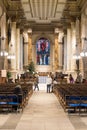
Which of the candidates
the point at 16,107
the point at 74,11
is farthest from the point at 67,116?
the point at 74,11

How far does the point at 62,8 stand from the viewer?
41219mm

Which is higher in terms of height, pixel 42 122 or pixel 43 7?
pixel 43 7

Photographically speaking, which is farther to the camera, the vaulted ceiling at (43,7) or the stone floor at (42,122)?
the vaulted ceiling at (43,7)

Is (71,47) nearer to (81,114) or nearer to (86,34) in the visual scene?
(86,34)

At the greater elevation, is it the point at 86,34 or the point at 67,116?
the point at 86,34

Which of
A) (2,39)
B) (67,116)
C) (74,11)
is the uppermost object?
(74,11)

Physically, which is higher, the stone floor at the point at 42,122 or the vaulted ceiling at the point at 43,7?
the vaulted ceiling at the point at 43,7

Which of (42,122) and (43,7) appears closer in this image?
(42,122)

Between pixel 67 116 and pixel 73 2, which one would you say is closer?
pixel 67 116

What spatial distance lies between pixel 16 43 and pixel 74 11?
9.42 m

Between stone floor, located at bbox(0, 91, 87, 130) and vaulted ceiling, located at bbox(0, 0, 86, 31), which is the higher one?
vaulted ceiling, located at bbox(0, 0, 86, 31)

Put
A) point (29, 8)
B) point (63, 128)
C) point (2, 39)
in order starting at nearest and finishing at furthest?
point (63, 128)
point (2, 39)
point (29, 8)

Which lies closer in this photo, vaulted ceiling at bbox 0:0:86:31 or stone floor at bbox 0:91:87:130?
stone floor at bbox 0:91:87:130

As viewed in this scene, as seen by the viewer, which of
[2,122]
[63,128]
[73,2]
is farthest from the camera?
[73,2]
